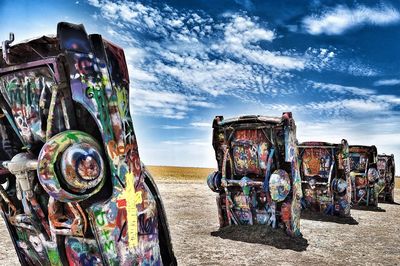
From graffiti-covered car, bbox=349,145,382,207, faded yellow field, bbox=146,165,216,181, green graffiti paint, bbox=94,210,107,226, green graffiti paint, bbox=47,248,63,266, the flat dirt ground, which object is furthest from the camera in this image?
faded yellow field, bbox=146,165,216,181

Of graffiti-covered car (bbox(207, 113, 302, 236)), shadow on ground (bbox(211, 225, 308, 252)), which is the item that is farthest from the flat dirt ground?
graffiti-covered car (bbox(207, 113, 302, 236))

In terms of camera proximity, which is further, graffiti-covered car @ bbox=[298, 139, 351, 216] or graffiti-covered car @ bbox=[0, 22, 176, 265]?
graffiti-covered car @ bbox=[298, 139, 351, 216]

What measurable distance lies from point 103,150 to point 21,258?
2.27m

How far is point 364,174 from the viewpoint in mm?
15430

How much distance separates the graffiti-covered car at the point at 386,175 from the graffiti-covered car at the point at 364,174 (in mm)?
2679

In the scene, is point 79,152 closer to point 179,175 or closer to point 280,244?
point 280,244

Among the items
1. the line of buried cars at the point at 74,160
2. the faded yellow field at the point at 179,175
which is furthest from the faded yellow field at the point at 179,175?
the line of buried cars at the point at 74,160

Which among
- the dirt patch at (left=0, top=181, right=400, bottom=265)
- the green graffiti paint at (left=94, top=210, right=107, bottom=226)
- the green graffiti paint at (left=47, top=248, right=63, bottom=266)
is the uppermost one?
the green graffiti paint at (left=94, top=210, right=107, bottom=226)

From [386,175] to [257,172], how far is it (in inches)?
479

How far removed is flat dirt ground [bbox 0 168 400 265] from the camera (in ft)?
23.9

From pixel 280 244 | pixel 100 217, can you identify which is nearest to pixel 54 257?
pixel 100 217

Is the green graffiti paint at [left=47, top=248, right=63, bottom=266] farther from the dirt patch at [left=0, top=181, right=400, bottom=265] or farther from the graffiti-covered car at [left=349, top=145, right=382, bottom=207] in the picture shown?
the graffiti-covered car at [left=349, top=145, right=382, bottom=207]

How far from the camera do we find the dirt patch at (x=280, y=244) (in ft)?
23.9

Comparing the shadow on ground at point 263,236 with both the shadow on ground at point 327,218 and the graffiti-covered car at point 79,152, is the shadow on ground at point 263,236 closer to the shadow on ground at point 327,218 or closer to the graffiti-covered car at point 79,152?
the shadow on ground at point 327,218
